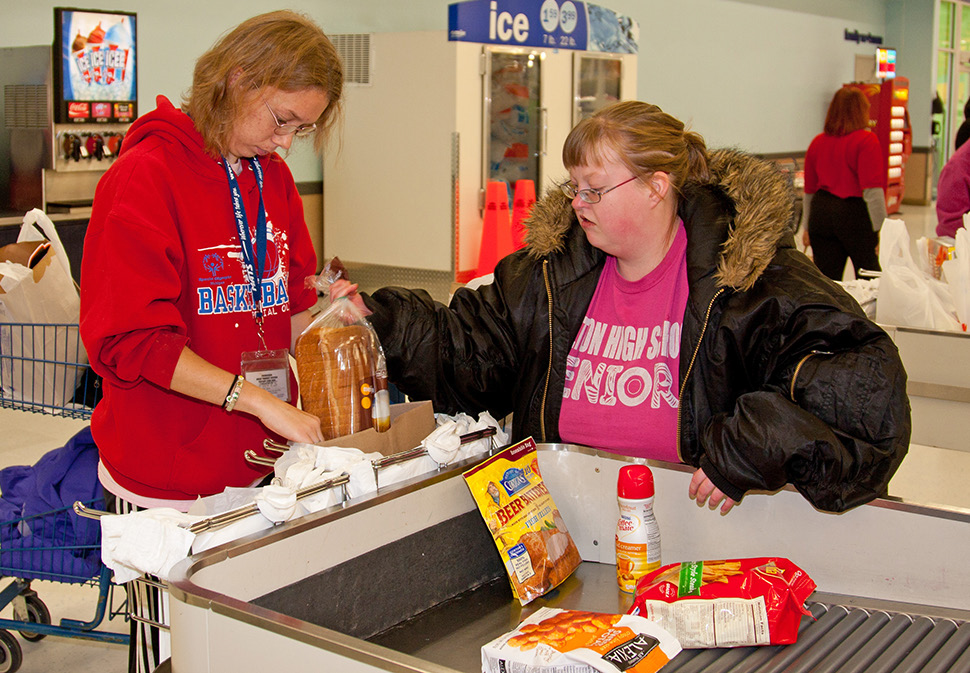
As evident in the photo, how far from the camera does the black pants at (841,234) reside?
21.9 feet

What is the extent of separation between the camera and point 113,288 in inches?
68.8

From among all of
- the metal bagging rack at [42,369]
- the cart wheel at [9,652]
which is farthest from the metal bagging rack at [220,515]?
the cart wheel at [9,652]

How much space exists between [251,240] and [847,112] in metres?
5.83

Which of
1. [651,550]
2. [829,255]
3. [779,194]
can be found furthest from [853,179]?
[651,550]

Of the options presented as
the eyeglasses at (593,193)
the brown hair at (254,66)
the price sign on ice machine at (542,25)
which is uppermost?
the price sign on ice machine at (542,25)

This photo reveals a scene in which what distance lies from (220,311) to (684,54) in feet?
34.4

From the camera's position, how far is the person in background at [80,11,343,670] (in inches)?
69.6

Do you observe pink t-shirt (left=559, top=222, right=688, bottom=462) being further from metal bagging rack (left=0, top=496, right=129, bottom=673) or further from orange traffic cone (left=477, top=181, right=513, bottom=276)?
orange traffic cone (left=477, top=181, right=513, bottom=276)

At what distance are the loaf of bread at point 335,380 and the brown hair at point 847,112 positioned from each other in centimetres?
577

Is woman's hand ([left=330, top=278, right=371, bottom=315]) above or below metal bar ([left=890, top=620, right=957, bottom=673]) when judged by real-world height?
above

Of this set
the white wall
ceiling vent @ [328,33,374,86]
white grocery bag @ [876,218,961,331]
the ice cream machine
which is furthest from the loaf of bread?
ceiling vent @ [328,33,374,86]

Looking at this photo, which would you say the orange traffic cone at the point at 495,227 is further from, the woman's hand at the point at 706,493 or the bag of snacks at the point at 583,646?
the bag of snacks at the point at 583,646

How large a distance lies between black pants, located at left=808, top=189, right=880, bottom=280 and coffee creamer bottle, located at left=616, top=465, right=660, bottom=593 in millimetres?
5445

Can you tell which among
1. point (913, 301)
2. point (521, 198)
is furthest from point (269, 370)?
point (521, 198)
